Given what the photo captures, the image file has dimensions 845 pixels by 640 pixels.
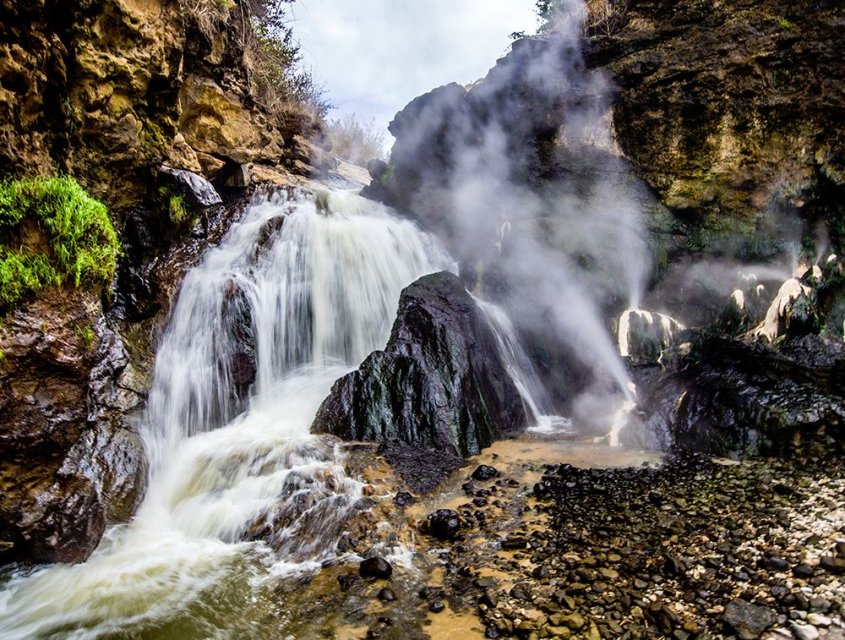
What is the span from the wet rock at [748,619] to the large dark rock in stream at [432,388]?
11.8 ft

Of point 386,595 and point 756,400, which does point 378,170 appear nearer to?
point 756,400

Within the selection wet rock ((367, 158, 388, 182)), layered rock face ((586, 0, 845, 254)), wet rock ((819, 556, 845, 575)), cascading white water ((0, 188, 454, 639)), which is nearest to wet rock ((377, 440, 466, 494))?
cascading white water ((0, 188, 454, 639))

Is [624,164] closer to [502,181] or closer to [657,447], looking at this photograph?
[502,181]

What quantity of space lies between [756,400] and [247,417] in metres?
6.80

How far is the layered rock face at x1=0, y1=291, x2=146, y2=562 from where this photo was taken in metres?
4.01

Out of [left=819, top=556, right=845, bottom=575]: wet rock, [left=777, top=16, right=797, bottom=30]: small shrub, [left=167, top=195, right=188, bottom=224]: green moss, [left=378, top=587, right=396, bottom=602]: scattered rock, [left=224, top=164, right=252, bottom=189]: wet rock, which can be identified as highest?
[left=777, top=16, right=797, bottom=30]: small shrub

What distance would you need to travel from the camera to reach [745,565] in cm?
311

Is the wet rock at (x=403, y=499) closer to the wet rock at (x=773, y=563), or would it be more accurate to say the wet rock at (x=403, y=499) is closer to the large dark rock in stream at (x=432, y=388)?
the large dark rock in stream at (x=432, y=388)

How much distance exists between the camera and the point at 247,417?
672 centimetres

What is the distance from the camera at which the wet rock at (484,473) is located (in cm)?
528

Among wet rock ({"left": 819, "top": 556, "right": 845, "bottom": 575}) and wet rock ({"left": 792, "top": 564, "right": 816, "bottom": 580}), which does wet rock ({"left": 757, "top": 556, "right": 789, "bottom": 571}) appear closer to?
wet rock ({"left": 792, "top": 564, "right": 816, "bottom": 580})

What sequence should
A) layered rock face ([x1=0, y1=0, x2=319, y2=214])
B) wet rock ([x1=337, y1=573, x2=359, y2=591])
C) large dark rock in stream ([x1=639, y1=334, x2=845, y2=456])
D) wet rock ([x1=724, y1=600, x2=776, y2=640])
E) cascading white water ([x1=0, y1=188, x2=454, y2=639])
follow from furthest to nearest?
large dark rock in stream ([x1=639, y1=334, x2=845, y2=456]) < layered rock face ([x1=0, y1=0, x2=319, y2=214]) < cascading white water ([x1=0, y1=188, x2=454, y2=639]) < wet rock ([x1=337, y1=573, x2=359, y2=591]) < wet rock ([x1=724, y1=600, x2=776, y2=640])

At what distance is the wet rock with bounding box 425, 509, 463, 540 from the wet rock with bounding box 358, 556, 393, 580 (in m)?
0.65

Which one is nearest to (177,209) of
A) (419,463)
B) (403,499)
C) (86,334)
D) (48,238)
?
(48,238)
